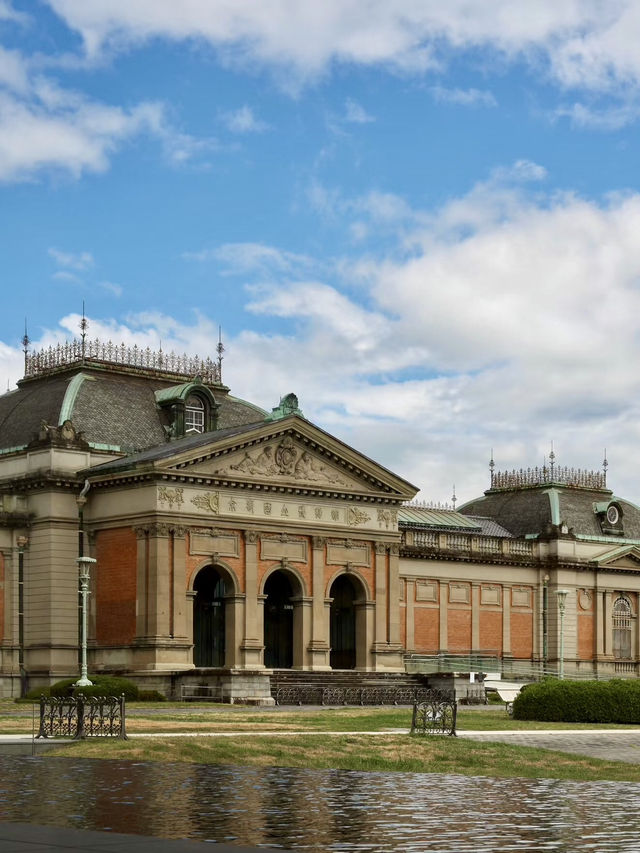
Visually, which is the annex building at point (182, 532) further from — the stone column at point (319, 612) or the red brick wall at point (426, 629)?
the red brick wall at point (426, 629)

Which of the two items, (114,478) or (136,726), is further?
(114,478)

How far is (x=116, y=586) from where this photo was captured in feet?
215

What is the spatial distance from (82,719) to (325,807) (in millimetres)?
12900

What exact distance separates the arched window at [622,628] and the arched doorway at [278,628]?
2648cm

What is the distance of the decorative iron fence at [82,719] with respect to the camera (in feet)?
108

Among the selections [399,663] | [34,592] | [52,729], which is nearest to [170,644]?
[34,592]

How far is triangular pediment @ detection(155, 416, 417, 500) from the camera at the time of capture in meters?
65.5

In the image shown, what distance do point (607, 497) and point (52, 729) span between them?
222ft

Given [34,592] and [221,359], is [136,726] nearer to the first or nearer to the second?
[34,592]

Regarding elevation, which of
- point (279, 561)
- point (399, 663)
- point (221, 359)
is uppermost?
point (221, 359)

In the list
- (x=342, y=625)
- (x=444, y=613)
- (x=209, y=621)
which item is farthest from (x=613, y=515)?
(x=209, y=621)

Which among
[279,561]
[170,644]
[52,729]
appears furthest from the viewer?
[279,561]

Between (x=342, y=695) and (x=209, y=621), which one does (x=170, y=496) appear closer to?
(x=209, y=621)

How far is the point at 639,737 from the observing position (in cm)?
4050
